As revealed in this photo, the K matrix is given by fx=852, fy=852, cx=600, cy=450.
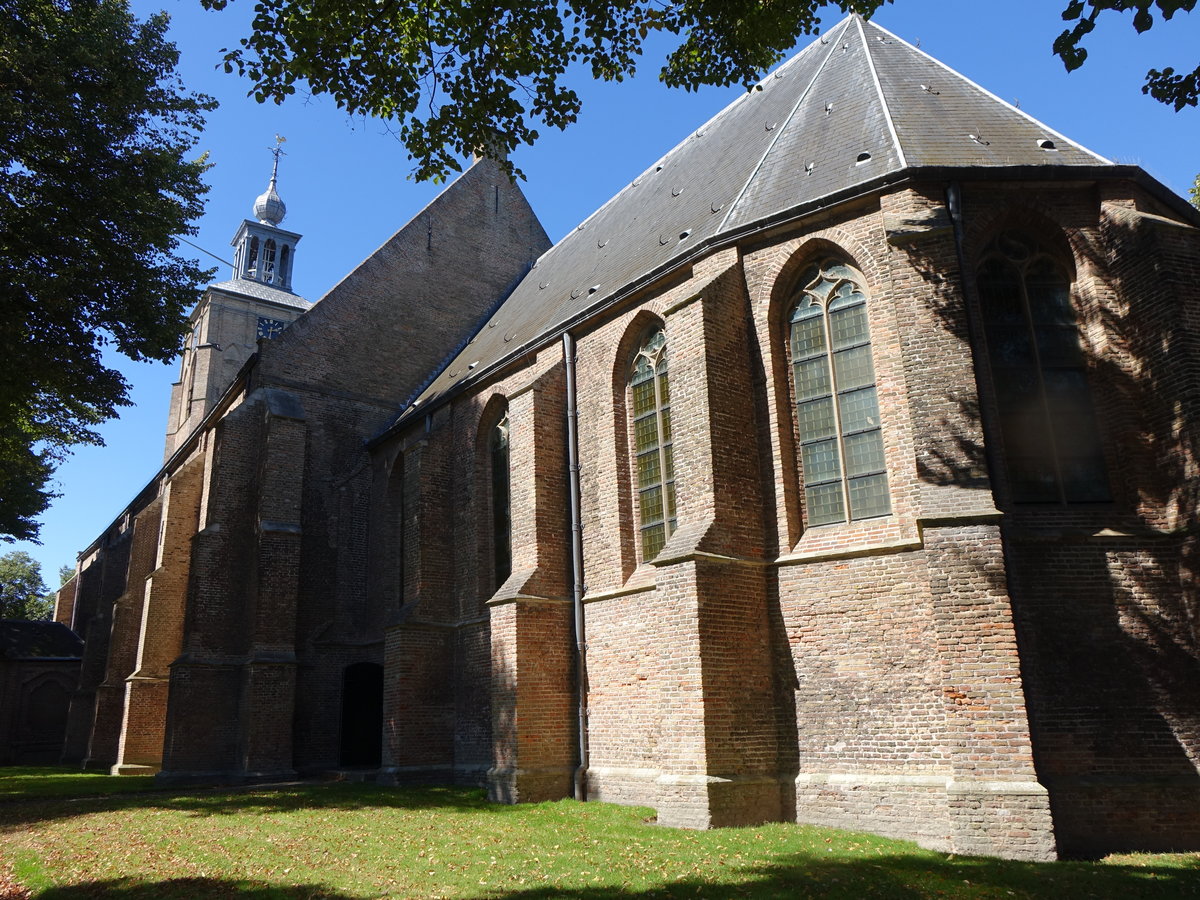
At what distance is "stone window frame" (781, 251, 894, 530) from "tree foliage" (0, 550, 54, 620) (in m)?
60.8

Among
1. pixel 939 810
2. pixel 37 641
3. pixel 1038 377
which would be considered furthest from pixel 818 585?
pixel 37 641

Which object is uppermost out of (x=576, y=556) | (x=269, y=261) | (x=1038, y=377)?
(x=269, y=261)

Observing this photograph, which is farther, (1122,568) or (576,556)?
(576,556)

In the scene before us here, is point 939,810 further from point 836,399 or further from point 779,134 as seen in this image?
point 779,134

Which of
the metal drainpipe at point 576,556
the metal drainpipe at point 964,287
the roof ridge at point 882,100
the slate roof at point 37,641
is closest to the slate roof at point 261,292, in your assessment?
the slate roof at point 37,641

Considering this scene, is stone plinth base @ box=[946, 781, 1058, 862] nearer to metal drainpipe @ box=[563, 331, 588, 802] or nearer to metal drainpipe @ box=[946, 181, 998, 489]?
metal drainpipe @ box=[946, 181, 998, 489]

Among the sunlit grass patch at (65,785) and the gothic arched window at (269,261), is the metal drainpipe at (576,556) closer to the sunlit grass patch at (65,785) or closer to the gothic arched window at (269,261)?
the sunlit grass patch at (65,785)

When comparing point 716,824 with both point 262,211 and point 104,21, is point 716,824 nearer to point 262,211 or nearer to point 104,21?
point 104,21

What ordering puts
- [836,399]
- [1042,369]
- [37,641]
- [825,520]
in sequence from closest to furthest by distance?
[1042,369] → [825,520] → [836,399] → [37,641]

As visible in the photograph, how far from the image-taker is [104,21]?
1467 cm

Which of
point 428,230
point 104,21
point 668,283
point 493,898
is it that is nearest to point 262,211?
point 428,230

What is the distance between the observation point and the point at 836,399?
11.4m

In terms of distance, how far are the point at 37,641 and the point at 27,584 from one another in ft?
122

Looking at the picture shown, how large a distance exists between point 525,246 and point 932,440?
1847cm
